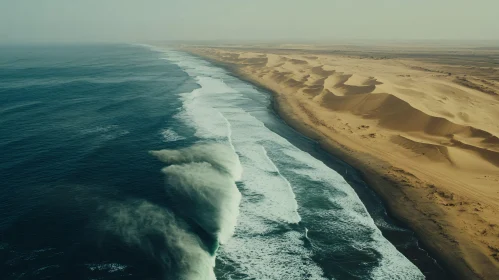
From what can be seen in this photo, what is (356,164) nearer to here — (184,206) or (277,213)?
(277,213)

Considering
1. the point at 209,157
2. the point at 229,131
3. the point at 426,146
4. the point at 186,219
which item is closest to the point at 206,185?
the point at 186,219

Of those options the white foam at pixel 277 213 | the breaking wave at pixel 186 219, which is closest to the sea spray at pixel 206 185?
the breaking wave at pixel 186 219

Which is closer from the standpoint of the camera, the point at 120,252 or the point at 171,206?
the point at 120,252

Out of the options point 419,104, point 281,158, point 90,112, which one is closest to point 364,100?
point 419,104

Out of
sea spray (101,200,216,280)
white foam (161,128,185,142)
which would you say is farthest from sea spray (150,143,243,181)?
sea spray (101,200,216,280)

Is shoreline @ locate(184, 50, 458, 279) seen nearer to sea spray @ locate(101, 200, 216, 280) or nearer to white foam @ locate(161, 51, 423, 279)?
white foam @ locate(161, 51, 423, 279)

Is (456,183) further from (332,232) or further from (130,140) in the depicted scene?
(130,140)

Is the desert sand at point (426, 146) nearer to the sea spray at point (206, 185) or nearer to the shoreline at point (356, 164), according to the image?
the shoreline at point (356, 164)
